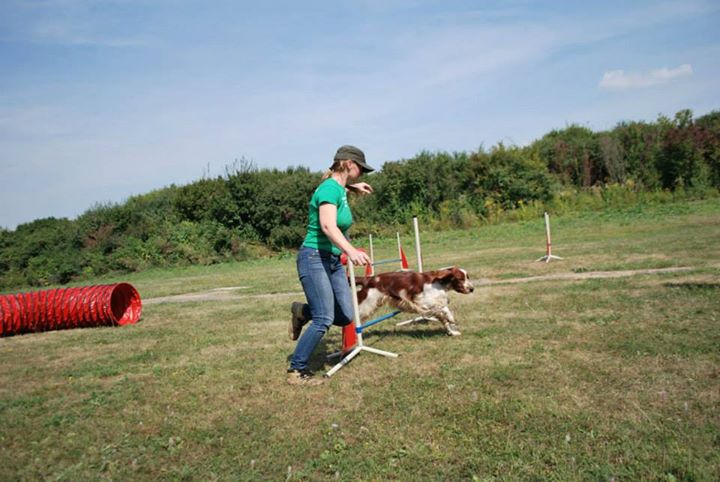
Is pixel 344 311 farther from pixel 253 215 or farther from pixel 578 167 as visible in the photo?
pixel 578 167

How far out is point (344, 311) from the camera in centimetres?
463

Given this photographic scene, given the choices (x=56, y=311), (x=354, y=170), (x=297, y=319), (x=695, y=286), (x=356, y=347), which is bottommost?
(x=695, y=286)

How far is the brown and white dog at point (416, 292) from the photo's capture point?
18.0 feet

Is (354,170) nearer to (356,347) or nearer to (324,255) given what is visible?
(324,255)

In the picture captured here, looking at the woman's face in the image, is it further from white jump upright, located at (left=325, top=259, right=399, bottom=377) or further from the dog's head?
the dog's head

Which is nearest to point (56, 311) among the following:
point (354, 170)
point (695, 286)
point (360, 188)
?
point (360, 188)

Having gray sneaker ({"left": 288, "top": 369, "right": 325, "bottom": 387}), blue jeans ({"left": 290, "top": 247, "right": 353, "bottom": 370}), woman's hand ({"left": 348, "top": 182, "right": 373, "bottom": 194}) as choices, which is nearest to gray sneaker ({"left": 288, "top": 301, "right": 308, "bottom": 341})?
blue jeans ({"left": 290, "top": 247, "right": 353, "bottom": 370})

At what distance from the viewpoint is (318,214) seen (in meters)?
4.34

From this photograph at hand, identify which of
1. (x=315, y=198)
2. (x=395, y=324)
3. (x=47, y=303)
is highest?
(x=315, y=198)

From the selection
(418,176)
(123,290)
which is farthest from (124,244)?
(123,290)

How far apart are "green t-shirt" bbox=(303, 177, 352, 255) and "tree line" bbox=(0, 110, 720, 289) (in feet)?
64.0

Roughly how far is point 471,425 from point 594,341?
7.17 feet

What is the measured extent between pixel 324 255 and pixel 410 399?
1418mm

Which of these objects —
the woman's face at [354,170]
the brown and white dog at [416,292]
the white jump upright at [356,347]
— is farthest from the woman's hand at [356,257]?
the brown and white dog at [416,292]
